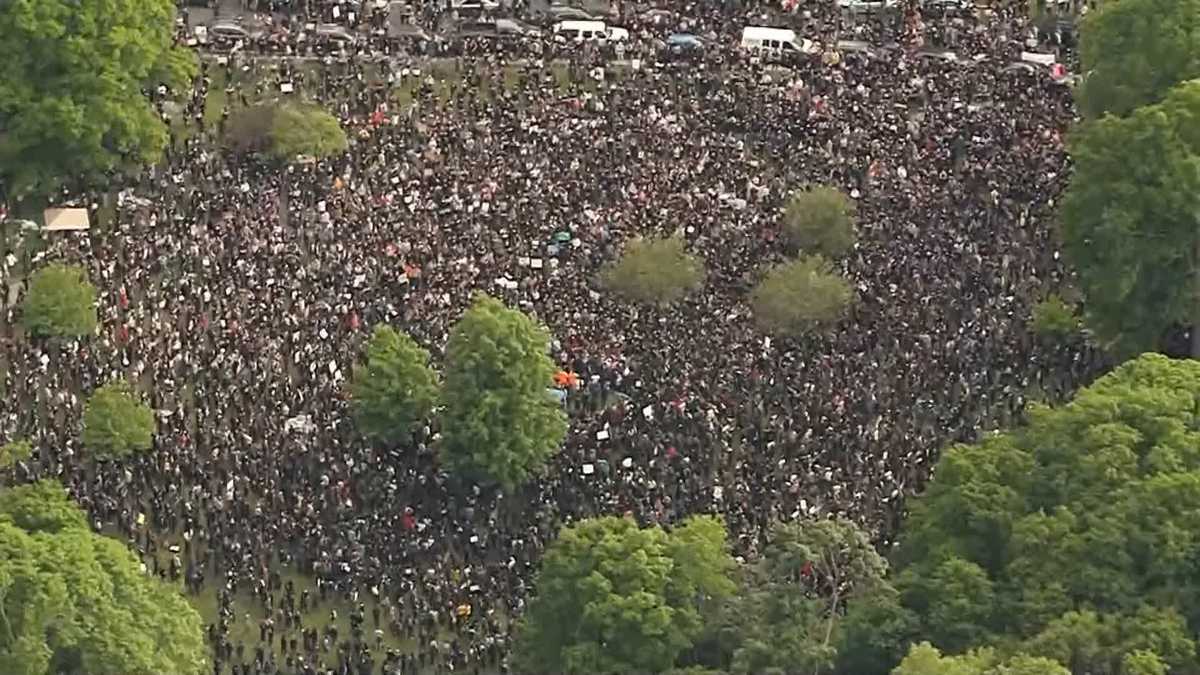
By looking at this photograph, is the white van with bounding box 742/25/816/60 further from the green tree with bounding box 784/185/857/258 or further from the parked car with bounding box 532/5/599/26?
the green tree with bounding box 784/185/857/258

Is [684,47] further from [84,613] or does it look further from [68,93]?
[84,613]

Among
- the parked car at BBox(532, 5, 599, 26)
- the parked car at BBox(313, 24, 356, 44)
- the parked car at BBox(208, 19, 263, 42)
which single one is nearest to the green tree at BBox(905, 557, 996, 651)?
the parked car at BBox(532, 5, 599, 26)

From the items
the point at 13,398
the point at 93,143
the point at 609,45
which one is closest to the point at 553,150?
the point at 609,45

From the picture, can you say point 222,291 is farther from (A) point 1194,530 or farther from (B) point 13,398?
(A) point 1194,530

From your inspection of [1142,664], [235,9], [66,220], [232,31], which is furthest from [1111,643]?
[235,9]

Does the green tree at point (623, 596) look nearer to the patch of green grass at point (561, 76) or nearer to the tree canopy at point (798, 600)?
the tree canopy at point (798, 600)

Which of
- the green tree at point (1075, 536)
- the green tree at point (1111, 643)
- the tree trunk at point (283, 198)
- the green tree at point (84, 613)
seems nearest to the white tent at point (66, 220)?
the tree trunk at point (283, 198)
